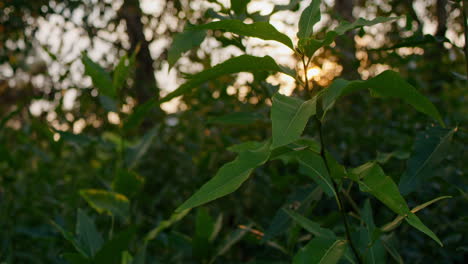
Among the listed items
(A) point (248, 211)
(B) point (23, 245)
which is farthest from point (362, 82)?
(B) point (23, 245)

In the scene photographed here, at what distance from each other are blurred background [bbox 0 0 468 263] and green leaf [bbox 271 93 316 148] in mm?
254

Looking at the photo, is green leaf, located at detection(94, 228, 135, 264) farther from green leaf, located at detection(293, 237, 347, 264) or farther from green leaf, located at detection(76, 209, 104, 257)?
green leaf, located at detection(293, 237, 347, 264)

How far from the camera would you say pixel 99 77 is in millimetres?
1375

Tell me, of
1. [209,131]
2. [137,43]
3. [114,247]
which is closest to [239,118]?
[114,247]

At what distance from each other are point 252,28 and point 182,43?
282mm

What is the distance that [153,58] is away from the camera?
5.51 m

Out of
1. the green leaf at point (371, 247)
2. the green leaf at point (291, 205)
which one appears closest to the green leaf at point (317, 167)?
the green leaf at point (371, 247)

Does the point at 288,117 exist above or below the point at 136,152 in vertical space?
above

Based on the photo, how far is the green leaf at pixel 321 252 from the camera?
834 mm

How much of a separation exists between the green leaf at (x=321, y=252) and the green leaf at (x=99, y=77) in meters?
0.82

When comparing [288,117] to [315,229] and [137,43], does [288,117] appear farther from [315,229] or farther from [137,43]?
[137,43]

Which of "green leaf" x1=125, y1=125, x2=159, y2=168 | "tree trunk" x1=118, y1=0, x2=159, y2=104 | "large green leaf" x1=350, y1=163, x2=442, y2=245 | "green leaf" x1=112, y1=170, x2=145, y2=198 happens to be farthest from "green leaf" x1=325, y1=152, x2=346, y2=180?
"tree trunk" x1=118, y1=0, x2=159, y2=104

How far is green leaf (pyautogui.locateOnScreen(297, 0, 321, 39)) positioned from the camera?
0.86m

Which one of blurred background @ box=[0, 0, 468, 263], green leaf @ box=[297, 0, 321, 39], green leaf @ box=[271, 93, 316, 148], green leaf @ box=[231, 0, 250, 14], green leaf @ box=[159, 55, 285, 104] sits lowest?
blurred background @ box=[0, 0, 468, 263]
